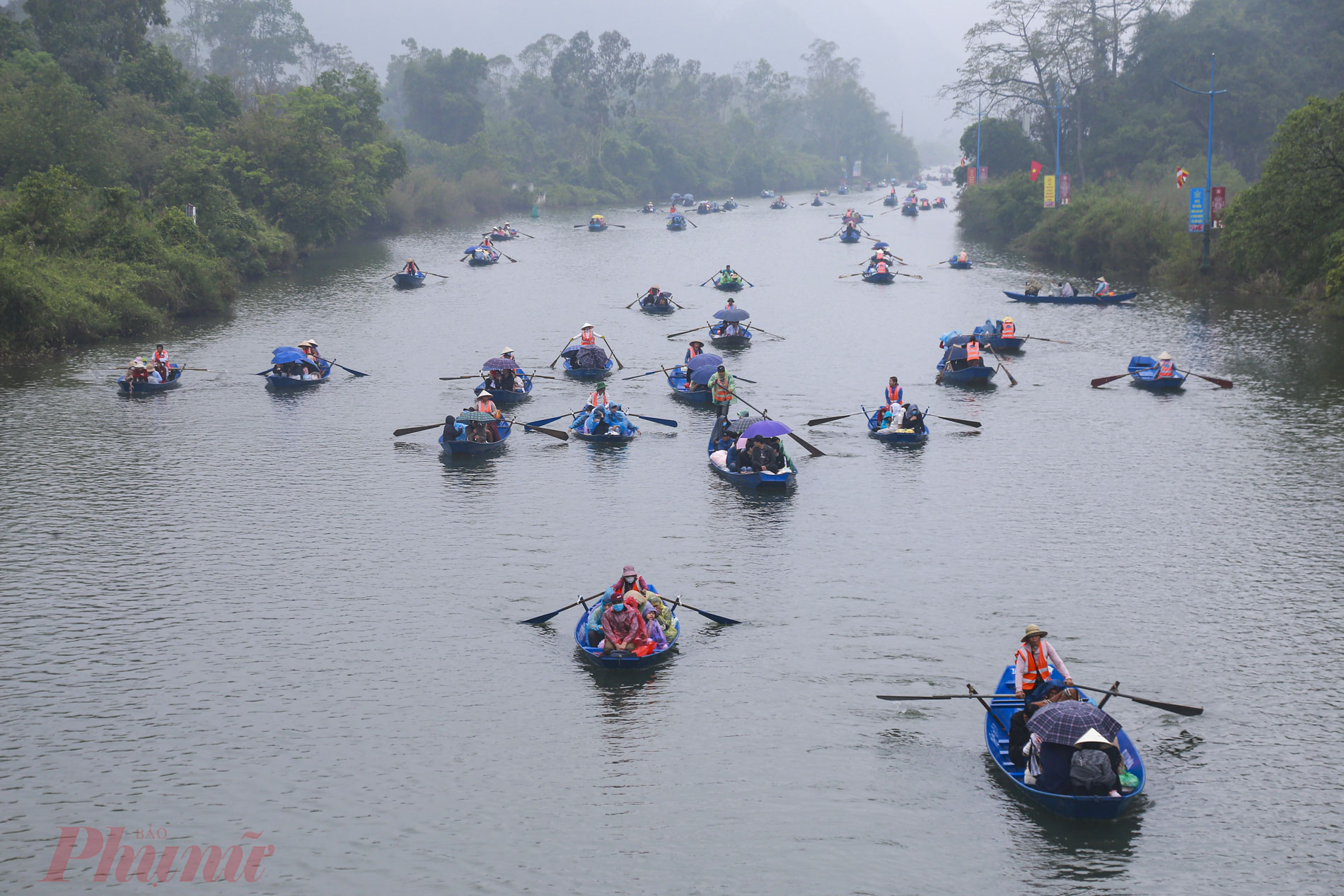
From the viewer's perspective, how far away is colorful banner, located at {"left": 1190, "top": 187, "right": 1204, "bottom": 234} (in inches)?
2643

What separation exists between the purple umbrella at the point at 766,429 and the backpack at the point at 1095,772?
17.0 metres

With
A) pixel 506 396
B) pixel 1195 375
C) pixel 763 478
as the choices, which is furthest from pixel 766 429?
pixel 1195 375

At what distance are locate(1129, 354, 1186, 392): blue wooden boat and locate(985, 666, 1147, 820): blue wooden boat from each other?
1105 inches

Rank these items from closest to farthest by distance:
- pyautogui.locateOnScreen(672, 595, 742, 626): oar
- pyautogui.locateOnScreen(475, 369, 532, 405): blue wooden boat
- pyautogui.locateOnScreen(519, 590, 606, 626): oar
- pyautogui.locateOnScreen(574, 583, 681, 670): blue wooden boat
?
pyautogui.locateOnScreen(574, 583, 681, 670): blue wooden boat, pyautogui.locateOnScreen(519, 590, 606, 626): oar, pyautogui.locateOnScreen(672, 595, 742, 626): oar, pyautogui.locateOnScreen(475, 369, 532, 405): blue wooden boat

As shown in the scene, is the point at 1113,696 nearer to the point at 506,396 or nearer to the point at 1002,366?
the point at 506,396

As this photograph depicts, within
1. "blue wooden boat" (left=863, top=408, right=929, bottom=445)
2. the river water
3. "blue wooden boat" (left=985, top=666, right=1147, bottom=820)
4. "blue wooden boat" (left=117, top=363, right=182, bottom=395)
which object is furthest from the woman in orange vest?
"blue wooden boat" (left=117, top=363, right=182, bottom=395)

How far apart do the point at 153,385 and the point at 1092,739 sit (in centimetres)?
3973

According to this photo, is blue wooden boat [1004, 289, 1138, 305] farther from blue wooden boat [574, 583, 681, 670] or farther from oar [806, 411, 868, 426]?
blue wooden boat [574, 583, 681, 670]

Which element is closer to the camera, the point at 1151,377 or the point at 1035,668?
the point at 1035,668

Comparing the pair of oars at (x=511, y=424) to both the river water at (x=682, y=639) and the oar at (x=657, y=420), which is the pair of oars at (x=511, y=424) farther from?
the oar at (x=657, y=420)

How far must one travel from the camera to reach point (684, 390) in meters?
46.6

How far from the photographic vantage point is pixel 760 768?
66.9 ft

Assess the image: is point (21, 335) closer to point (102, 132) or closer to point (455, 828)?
point (102, 132)

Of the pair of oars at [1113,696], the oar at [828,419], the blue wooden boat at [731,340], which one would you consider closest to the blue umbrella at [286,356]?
the blue wooden boat at [731,340]
